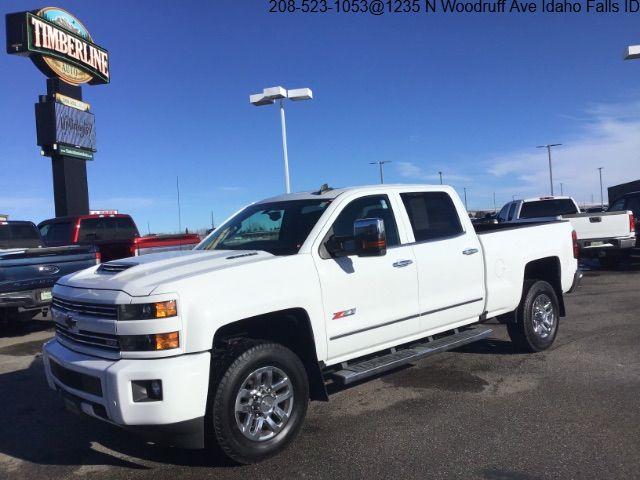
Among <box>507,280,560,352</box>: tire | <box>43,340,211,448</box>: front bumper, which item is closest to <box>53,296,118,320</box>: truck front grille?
<box>43,340,211,448</box>: front bumper

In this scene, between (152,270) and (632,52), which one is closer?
(152,270)

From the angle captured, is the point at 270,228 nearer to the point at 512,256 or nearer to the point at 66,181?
the point at 512,256

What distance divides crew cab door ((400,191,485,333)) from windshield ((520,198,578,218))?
10.1m

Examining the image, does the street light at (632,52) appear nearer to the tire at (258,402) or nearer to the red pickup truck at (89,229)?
the red pickup truck at (89,229)

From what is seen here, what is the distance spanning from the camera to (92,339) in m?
3.80

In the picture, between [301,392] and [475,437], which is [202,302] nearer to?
[301,392]

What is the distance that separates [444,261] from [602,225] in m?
9.29

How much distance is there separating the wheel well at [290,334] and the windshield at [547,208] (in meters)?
12.2

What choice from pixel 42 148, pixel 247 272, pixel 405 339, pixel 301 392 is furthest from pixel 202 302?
pixel 42 148

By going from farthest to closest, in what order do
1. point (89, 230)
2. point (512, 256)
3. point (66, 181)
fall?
point (66, 181)
point (89, 230)
point (512, 256)

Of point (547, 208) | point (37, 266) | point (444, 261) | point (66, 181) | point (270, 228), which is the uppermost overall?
point (66, 181)

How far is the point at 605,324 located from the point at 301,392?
5696mm

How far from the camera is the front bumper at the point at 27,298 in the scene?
7.86m

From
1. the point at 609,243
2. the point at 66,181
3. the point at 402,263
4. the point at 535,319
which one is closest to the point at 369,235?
the point at 402,263
